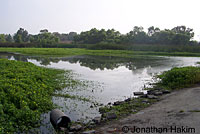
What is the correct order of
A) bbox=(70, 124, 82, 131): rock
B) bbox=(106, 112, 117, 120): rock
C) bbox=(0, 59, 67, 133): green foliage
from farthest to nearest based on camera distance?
bbox=(106, 112, 117, 120): rock, bbox=(70, 124, 82, 131): rock, bbox=(0, 59, 67, 133): green foliage

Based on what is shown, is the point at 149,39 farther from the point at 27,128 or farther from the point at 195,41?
the point at 27,128

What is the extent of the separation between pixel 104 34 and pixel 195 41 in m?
37.3

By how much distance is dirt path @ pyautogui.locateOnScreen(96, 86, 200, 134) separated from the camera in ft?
22.5

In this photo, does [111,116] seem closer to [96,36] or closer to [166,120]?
[166,120]

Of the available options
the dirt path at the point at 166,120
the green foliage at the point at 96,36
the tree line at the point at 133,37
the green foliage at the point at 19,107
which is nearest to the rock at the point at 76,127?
the dirt path at the point at 166,120

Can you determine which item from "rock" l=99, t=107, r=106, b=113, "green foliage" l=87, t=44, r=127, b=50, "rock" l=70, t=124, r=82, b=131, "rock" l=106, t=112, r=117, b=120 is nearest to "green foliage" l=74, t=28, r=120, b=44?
"green foliage" l=87, t=44, r=127, b=50

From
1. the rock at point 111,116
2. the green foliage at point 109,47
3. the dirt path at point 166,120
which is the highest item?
the green foliage at point 109,47

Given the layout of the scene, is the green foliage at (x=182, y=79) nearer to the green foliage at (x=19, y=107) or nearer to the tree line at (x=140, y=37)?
the green foliage at (x=19, y=107)

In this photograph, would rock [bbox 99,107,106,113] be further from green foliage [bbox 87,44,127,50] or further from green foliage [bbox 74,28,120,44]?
green foliage [bbox 74,28,120,44]

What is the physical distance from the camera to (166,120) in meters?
7.75

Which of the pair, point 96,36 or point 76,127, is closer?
point 76,127

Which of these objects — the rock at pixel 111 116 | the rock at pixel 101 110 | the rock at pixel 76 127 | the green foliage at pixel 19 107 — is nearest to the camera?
the green foliage at pixel 19 107

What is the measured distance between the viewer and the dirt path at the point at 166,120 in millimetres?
6868

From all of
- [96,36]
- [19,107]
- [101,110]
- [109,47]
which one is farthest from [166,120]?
[96,36]
